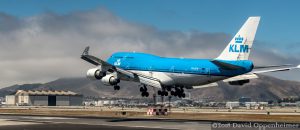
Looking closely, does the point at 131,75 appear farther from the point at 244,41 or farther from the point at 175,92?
the point at 244,41

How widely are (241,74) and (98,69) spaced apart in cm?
2573

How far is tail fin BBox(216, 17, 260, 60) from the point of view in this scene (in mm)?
79188

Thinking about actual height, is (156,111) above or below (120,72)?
below

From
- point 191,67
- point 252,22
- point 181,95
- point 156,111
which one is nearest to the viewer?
point 252,22

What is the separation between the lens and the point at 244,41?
79625 mm

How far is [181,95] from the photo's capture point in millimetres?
92688

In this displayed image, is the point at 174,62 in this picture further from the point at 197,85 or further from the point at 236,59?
the point at 236,59

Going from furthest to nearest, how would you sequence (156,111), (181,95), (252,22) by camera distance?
1. (156,111)
2. (181,95)
3. (252,22)

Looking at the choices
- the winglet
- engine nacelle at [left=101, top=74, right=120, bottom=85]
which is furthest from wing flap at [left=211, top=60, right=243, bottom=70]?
the winglet

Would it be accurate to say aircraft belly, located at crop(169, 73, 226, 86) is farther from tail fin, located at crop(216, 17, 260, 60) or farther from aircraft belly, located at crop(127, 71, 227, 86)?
tail fin, located at crop(216, 17, 260, 60)

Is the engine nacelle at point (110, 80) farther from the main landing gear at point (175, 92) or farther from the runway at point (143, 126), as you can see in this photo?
the runway at point (143, 126)

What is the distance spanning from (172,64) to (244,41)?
15182 mm

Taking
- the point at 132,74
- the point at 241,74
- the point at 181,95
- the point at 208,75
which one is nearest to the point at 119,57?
the point at 132,74

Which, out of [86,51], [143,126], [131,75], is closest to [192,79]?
[131,75]
